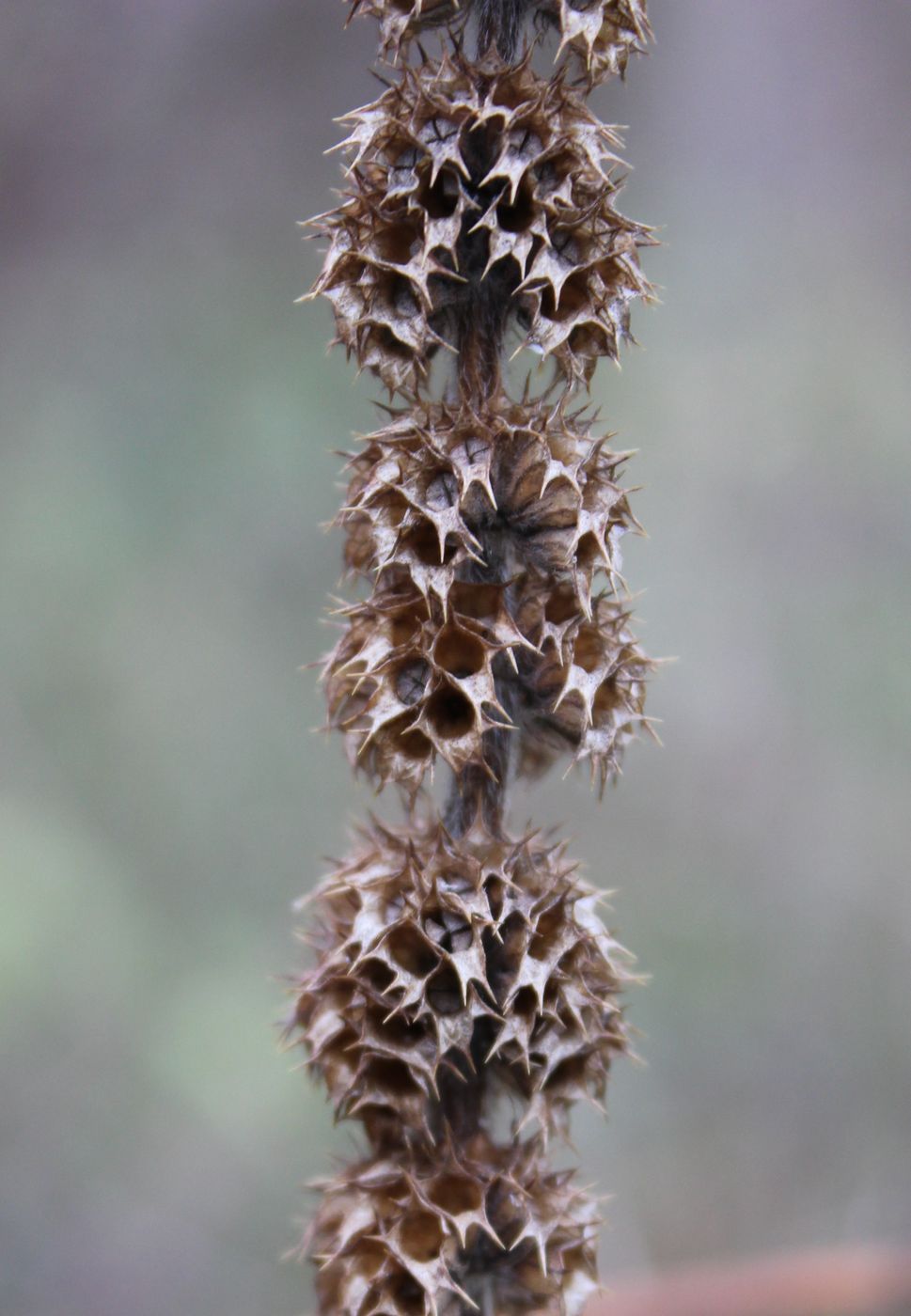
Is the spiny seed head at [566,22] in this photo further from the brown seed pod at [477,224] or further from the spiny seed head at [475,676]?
the spiny seed head at [475,676]

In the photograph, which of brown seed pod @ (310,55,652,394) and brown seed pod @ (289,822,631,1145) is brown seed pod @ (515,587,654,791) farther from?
brown seed pod @ (310,55,652,394)

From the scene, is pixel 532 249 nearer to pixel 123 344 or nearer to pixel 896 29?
pixel 123 344

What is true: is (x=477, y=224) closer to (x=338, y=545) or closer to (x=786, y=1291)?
(x=786, y=1291)

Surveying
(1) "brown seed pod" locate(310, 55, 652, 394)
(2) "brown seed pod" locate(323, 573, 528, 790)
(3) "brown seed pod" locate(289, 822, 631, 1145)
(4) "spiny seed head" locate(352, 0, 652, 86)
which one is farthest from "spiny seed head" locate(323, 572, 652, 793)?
(4) "spiny seed head" locate(352, 0, 652, 86)

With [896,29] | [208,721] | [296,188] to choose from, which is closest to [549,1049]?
[208,721]

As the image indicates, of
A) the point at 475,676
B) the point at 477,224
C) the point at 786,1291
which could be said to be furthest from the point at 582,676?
the point at 786,1291

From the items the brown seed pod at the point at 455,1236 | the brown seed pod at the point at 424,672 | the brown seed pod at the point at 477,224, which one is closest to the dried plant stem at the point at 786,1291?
the brown seed pod at the point at 455,1236
